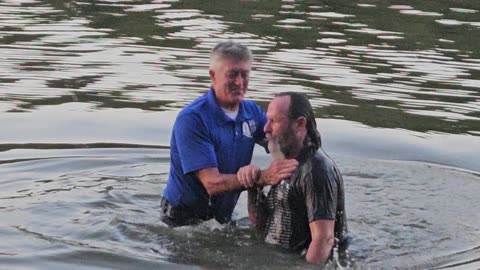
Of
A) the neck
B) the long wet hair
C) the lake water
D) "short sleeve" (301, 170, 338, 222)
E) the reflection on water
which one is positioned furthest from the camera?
the reflection on water

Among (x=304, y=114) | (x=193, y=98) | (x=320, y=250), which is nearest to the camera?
(x=320, y=250)

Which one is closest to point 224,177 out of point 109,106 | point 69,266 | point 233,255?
point 233,255

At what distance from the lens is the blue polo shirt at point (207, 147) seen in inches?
317

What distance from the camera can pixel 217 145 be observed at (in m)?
8.23

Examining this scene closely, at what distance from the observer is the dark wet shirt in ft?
24.5

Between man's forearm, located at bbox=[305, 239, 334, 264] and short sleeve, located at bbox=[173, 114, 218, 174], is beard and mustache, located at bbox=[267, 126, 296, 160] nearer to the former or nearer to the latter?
short sleeve, located at bbox=[173, 114, 218, 174]

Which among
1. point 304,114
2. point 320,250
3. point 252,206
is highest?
point 304,114

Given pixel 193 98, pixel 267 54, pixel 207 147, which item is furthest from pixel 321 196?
pixel 267 54

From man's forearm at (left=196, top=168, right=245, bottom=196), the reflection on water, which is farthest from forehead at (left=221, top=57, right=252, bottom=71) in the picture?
the reflection on water

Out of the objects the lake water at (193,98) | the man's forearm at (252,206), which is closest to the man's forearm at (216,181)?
the man's forearm at (252,206)

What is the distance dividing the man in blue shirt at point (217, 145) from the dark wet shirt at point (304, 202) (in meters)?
0.19

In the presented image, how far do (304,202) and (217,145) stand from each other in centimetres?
90

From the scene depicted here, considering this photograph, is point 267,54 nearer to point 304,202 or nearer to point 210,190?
point 210,190

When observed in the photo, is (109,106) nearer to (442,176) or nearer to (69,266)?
(442,176)
